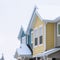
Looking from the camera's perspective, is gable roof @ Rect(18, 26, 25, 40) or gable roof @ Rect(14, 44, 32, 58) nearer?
gable roof @ Rect(14, 44, 32, 58)

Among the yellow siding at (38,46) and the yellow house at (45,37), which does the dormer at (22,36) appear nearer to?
the yellow house at (45,37)

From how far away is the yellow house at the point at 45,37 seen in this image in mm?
26922

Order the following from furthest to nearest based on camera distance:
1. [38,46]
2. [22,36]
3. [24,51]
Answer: [22,36] → [24,51] → [38,46]

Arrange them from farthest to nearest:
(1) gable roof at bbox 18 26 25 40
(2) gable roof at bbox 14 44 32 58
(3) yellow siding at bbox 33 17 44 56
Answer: (1) gable roof at bbox 18 26 25 40
(2) gable roof at bbox 14 44 32 58
(3) yellow siding at bbox 33 17 44 56

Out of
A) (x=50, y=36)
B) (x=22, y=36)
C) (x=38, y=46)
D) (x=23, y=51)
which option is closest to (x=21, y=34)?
(x=22, y=36)

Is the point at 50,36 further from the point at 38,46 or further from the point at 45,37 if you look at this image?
the point at 38,46

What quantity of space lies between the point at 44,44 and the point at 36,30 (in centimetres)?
323

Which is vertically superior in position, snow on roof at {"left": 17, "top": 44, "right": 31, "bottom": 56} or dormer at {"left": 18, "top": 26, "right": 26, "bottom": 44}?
dormer at {"left": 18, "top": 26, "right": 26, "bottom": 44}

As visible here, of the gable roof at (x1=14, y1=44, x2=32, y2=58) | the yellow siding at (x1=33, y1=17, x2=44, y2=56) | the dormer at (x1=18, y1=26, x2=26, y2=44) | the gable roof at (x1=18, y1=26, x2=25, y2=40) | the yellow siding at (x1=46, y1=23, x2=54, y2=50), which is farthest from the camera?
the gable roof at (x1=18, y1=26, x2=25, y2=40)

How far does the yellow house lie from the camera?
2692 cm

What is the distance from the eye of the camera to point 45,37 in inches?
1152

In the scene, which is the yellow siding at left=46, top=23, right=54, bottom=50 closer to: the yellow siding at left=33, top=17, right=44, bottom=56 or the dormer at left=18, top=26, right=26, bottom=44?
the yellow siding at left=33, top=17, right=44, bottom=56

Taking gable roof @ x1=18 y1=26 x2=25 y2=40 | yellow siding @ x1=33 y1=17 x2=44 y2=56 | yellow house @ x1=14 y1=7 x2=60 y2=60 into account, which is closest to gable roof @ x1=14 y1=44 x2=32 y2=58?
yellow house @ x1=14 y1=7 x2=60 y2=60

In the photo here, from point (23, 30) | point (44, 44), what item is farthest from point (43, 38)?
point (23, 30)
